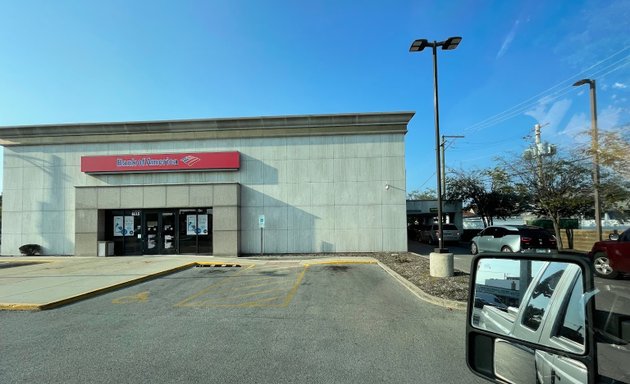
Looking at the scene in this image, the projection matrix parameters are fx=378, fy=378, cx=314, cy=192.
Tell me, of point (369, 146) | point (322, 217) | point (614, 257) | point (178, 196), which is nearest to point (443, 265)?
point (614, 257)

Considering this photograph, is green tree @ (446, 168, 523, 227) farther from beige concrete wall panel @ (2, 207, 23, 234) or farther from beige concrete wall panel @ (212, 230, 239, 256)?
beige concrete wall panel @ (2, 207, 23, 234)

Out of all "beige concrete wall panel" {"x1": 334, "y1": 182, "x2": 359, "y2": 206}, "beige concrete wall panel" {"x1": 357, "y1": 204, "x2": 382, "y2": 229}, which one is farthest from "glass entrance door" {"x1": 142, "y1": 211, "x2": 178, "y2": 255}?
"beige concrete wall panel" {"x1": 357, "y1": 204, "x2": 382, "y2": 229}

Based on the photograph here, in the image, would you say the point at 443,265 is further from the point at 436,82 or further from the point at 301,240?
the point at 301,240

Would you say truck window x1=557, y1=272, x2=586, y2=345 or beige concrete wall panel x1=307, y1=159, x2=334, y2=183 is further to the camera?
beige concrete wall panel x1=307, y1=159, x2=334, y2=183

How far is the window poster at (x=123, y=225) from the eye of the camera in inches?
837

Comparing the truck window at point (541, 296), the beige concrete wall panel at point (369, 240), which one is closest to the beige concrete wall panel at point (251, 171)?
the beige concrete wall panel at point (369, 240)

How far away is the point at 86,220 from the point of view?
20672 millimetres

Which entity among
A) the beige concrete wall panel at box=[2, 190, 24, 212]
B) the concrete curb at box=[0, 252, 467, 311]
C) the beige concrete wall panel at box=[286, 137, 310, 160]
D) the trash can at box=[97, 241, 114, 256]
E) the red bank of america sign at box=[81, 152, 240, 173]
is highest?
the beige concrete wall panel at box=[286, 137, 310, 160]

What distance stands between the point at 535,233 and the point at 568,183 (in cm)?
509

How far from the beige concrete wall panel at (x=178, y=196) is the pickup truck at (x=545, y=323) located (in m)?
19.7

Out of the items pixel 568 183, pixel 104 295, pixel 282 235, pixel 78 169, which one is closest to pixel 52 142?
pixel 78 169

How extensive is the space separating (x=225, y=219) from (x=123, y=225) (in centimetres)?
614

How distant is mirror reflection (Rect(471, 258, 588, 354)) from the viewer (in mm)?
1722

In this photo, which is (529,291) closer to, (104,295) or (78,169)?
(104,295)
